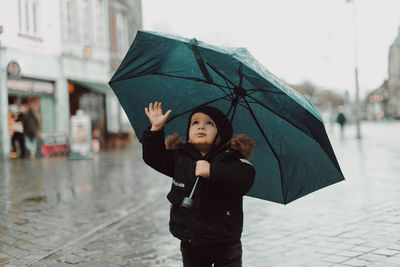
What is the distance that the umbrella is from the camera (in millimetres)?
3217

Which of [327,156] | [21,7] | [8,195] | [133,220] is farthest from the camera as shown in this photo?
[21,7]

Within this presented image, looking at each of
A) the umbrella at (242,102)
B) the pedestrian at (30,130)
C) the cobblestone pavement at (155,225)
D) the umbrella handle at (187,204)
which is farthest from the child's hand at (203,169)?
the pedestrian at (30,130)

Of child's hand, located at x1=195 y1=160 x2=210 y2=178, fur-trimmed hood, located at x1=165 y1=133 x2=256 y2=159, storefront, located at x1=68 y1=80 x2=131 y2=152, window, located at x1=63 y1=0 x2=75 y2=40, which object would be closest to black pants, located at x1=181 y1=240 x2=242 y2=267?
child's hand, located at x1=195 y1=160 x2=210 y2=178

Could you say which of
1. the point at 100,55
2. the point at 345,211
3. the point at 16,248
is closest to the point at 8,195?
the point at 16,248

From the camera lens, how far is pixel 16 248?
5.60 m

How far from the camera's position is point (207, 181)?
116 inches

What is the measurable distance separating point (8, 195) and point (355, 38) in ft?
74.3

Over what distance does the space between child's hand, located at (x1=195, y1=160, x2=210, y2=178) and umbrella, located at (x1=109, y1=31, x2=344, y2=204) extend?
602mm

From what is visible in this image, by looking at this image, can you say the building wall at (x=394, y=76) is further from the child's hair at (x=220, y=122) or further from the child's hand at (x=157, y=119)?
the child's hand at (x=157, y=119)

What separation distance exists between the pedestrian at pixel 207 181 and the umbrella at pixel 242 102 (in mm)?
333

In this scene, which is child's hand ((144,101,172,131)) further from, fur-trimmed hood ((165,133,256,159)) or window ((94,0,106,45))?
window ((94,0,106,45))

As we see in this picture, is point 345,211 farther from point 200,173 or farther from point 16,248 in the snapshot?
point 200,173

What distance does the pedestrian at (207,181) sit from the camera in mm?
2904

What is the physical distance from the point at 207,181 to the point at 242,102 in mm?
785
